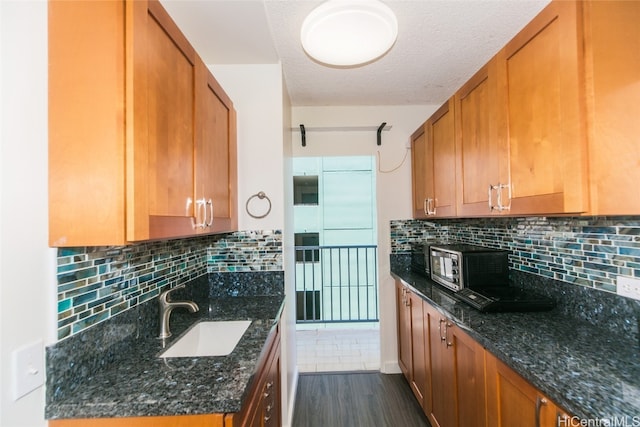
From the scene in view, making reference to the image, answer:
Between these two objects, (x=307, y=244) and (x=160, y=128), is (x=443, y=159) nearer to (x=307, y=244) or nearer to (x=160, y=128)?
(x=160, y=128)

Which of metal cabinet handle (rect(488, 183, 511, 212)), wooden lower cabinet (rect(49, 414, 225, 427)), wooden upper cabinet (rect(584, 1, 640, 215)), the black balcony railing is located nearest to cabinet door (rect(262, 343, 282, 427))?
wooden lower cabinet (rect(49, 414, 225, 427))

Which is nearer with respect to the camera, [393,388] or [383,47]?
[383,47]

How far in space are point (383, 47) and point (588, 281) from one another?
4.74ft

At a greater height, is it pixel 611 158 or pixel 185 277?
pixel 611 158

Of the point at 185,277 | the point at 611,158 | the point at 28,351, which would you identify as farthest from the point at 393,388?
the point at 28,351

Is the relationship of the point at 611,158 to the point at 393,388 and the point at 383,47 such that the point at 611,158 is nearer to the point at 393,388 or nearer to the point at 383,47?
the point at 383,47

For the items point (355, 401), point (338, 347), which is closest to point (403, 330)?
point (355, 401)

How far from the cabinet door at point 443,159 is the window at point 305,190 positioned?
2.14m

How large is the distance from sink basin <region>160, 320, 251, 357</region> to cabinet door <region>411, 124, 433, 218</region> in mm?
1651

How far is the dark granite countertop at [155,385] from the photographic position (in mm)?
821

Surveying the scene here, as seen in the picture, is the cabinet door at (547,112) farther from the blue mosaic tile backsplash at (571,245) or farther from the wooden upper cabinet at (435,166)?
the wooden upper cabinet at (435,166)

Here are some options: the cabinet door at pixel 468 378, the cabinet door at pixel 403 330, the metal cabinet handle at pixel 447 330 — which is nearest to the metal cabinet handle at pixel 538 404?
the cabinet door at pixel 468 378

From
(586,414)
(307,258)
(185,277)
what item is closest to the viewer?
(586,414)

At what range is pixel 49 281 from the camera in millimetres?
862
